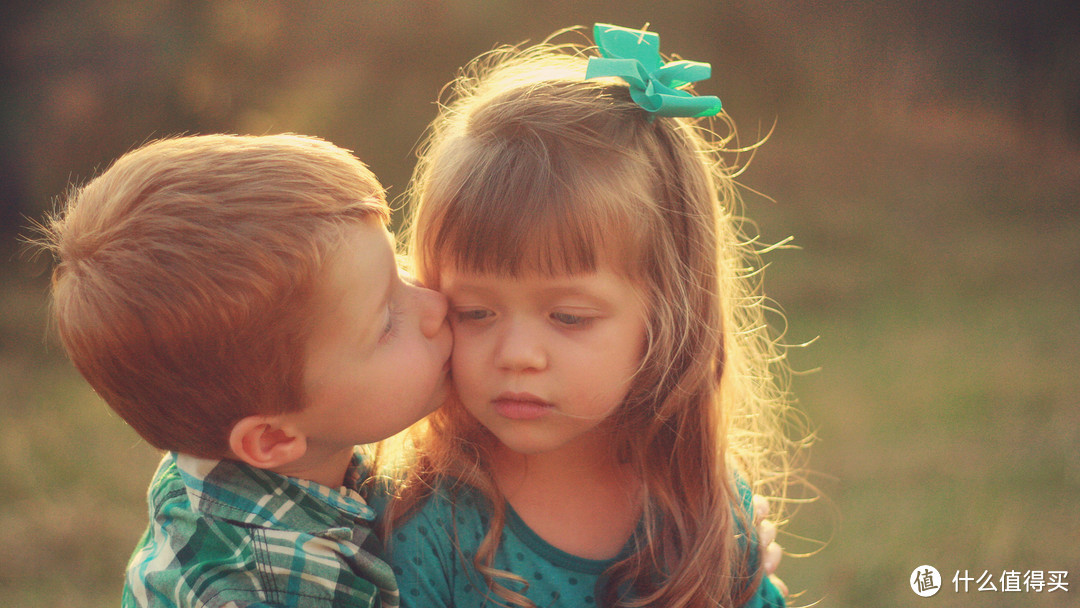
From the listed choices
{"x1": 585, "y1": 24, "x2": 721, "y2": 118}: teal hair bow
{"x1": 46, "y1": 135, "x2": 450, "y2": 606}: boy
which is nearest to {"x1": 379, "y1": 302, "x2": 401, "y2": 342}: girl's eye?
{"x1": 46, "y1": 135, "x2": 450, "y2": 606}: boy

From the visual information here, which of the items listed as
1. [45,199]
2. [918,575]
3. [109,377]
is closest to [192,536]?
[109,377]

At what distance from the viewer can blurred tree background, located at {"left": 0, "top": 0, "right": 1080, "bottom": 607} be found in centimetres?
346

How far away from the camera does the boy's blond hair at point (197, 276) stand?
4.78 feet

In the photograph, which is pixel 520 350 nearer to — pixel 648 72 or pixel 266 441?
pixel 266 441

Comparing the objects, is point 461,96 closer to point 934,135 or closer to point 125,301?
point 125,301

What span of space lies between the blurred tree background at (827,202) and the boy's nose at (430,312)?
1.73 m

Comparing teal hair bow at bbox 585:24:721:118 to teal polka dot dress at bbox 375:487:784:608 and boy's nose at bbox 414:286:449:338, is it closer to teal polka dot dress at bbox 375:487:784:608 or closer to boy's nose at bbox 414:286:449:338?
boy's nose at bbox 414:286:449:338

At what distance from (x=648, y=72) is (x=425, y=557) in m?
1.10

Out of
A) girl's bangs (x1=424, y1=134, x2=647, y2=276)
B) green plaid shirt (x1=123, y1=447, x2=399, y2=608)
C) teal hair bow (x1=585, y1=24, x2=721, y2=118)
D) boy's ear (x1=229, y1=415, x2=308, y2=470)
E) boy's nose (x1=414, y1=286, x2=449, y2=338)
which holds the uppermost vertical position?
teal hair bow (x1=585, y1=24, x2=721, y2=118)

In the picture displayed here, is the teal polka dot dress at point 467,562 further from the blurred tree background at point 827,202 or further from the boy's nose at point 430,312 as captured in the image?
the blurred tree background at point 827,202

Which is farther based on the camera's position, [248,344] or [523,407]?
[523,407]

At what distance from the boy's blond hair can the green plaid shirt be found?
0.11 m

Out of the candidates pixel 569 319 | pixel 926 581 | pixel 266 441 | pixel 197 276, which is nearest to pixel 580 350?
pixel 569 319

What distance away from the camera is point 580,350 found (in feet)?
5.73
